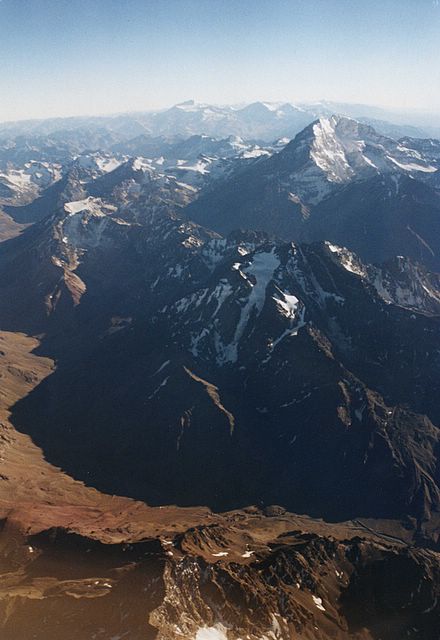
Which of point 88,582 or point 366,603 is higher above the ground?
point 88,582

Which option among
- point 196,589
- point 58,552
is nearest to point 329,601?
point 196,589

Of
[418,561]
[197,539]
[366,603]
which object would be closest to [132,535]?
[197,539]

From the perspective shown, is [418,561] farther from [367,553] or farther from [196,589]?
[196,589]

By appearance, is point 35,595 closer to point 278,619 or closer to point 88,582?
point 88,582

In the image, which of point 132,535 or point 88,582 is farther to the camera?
point 132,535

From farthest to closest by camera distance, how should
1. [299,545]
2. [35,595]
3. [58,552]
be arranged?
[299,545] < [58,552] < [35,595]

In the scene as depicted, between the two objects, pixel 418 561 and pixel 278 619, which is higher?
pixel 278 619

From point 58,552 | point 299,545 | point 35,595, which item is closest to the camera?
point 35,595

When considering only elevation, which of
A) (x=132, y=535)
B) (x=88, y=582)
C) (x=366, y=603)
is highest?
(x=88, y=582)

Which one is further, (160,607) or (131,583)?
(131,583)
